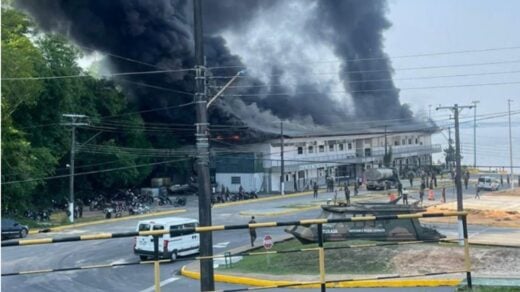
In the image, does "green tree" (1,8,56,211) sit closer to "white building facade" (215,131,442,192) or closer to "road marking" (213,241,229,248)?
"road marking" (213,241,229,248)

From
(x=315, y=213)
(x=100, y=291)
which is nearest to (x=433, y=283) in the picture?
(x=100, y=291)

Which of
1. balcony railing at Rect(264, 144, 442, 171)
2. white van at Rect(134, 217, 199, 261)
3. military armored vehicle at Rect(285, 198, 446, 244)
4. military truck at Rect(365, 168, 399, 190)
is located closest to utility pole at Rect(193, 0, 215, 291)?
white van at Rect(134, 217, 199, 261)

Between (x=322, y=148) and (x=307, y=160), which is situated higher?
(x=322, y=148)

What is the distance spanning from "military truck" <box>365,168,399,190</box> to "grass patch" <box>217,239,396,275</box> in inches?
1556

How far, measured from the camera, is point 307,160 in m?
65.9

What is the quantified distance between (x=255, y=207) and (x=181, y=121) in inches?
761

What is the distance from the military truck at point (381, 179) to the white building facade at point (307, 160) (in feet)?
21.6

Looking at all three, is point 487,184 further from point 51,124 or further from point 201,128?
point 201,128

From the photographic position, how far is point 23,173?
4069 centimetres

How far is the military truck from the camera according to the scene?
58562mm

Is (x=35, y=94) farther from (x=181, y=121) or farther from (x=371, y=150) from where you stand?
(x=371, y=150)

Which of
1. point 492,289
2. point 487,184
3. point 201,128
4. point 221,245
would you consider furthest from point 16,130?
point 487,184

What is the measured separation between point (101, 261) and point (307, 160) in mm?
42748

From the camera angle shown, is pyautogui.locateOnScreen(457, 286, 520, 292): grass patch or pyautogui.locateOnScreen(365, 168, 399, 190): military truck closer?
pyautogui.locateOnScreen(457, 286, 520, 292): grass patch
